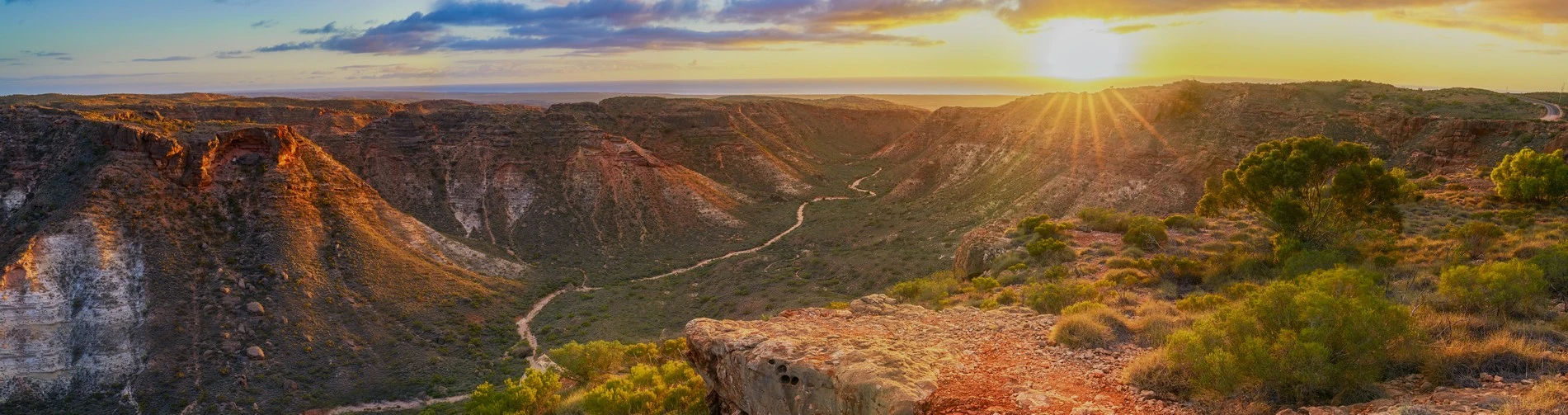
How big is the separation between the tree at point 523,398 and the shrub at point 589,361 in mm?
2361

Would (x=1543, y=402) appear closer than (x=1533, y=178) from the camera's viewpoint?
Yes

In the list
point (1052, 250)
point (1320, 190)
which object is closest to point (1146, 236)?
point (1052, 250)

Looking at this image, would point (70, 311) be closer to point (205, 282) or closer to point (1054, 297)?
point (205, 282)

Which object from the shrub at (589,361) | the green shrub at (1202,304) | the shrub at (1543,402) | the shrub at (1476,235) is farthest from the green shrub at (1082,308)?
the shrub at (589,361)

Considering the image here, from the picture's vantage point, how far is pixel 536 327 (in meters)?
Result: 41.6

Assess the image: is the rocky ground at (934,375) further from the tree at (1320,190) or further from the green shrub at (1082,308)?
the tree at (1320,190)

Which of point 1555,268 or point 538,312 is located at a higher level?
point 1555,268

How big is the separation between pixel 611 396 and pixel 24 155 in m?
45.8

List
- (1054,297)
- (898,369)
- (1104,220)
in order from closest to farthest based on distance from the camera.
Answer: (898,369), (1054,297), (1104,220)

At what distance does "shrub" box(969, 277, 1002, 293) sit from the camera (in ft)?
75.3

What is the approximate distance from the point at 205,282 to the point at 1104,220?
1729 inches

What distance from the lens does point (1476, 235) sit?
21.5 meters

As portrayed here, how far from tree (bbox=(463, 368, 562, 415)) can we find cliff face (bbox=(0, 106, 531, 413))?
670 inches

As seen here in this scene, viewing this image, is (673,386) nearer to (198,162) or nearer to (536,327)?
(536,327)
